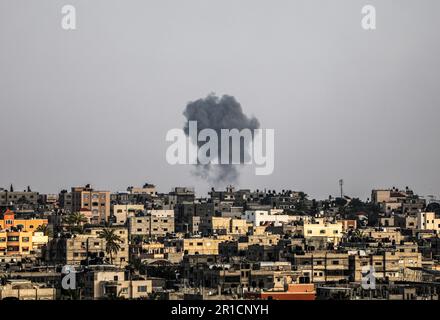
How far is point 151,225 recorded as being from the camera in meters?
116

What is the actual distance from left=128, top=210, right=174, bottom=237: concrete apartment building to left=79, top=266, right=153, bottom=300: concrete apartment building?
43.1 metres

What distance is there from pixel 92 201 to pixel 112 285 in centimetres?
6608

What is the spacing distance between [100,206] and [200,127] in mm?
26794

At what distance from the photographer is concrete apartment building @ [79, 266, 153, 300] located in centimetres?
6397

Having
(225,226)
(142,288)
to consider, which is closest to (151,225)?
(225,226)

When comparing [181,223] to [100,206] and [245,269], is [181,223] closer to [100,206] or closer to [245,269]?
[100,206]

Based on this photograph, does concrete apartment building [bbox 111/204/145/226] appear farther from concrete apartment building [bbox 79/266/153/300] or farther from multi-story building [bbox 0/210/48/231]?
concrete apartment building [bbox 79/266/153/300]

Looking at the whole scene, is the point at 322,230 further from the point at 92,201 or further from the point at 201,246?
the point at 92,201

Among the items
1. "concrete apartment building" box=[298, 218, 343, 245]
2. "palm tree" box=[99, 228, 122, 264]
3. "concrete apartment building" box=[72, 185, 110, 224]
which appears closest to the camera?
"palm tree" box=[99, 228, 122, 264]

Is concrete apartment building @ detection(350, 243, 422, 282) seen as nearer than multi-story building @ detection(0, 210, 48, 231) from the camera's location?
Yes

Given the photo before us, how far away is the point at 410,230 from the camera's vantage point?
378ft

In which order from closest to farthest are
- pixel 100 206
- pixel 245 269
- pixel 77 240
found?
pixel 245 269 → pixel 77 240 → pixel 100 206

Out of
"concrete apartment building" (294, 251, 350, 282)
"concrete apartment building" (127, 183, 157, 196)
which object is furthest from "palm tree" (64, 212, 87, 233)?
"concrete apartment building" (127, 183, 157, 196)
